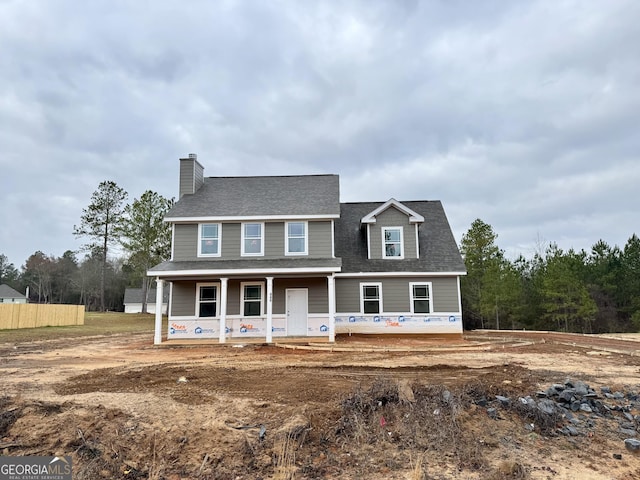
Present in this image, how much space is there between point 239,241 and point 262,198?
2577 millimetres

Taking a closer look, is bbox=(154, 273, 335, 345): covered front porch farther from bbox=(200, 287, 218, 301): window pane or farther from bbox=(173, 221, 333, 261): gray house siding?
bbox=(173, 221, 333, 261): gray house siding

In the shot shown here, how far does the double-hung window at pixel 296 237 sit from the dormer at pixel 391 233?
10.8ft

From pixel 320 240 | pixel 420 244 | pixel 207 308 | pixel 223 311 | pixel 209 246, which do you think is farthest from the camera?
pixel 420 244

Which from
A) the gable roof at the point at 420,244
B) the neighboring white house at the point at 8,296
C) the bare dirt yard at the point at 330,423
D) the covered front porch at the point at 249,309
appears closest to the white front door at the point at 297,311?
the covered front porch at the point at 249,309

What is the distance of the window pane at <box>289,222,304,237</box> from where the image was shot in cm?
1733

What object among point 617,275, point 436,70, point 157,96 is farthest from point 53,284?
point 617,275

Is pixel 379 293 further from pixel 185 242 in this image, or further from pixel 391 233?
pixel 185 242

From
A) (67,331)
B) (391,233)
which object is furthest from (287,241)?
(67,331)

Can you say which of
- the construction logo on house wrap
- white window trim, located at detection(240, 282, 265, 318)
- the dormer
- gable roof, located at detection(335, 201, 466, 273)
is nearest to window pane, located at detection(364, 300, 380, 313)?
gable roof, located at detection(335, 201, 466, 273)

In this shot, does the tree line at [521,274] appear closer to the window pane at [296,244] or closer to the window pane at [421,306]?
the window pane at [421,306]

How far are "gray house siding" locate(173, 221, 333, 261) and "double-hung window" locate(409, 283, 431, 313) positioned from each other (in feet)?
14.2

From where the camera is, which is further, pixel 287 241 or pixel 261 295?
pixel 287 241

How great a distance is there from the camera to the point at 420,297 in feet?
59.3

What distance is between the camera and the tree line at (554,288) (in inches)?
1170
